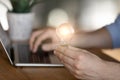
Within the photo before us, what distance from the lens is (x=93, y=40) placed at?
1357 millimetres

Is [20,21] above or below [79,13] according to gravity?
above

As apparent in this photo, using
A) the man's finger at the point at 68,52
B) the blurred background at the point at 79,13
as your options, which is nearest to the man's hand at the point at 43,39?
the man's finger at the point at 68,52

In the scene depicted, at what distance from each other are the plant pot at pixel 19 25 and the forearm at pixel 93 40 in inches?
8.8

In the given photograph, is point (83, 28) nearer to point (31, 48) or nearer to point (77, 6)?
point (77, 6)

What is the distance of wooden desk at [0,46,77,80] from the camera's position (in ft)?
2.78

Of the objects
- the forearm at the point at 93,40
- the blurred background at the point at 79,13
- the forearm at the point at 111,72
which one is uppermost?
the forearm at the point at 111,72

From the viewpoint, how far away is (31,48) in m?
1.14

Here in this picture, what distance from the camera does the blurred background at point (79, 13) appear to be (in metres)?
2.21

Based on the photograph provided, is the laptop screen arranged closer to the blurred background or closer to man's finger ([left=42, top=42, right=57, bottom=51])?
man's finger ([left=42, top=42, right=57, bottom=51])

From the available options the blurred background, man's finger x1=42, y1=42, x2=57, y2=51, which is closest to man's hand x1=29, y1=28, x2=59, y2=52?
man's finger x1=42, y1=42, x2=57, y2=51

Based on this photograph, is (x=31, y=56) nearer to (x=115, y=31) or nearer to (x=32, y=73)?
(x=32, y=73)

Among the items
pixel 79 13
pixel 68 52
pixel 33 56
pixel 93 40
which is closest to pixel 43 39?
pixel 33 56

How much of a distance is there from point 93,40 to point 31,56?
16.2 inches

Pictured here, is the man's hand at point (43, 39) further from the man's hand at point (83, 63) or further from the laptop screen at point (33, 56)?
the man's hand at point (83, 63)
